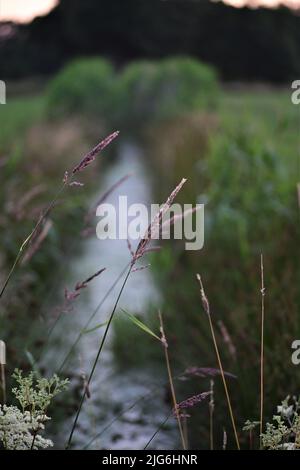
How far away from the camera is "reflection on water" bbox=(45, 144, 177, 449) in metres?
3.43

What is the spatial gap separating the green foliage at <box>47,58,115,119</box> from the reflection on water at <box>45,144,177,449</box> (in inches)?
455

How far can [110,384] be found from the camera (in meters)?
4.10

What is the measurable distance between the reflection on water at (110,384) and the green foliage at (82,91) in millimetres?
11549

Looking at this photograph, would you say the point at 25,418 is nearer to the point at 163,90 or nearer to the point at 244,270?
the point at 244,270

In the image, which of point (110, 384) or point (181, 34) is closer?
point (110, 384)

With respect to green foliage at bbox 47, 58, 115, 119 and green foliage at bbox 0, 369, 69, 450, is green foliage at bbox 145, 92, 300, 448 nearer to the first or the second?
green foliage at bbox 0, 369, 69, 450

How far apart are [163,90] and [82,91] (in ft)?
6.95

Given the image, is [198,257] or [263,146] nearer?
[263,146]

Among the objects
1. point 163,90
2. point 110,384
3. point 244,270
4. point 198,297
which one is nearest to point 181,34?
point 163,90
